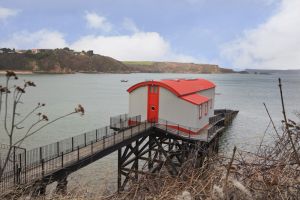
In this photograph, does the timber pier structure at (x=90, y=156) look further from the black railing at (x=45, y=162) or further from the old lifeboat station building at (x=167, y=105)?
the old lifeboat station building at (x=167, y=105)

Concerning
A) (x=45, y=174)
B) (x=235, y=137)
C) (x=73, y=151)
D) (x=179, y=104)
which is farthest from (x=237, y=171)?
(x=235, y=137)

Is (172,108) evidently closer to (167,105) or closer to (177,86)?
(167,105)

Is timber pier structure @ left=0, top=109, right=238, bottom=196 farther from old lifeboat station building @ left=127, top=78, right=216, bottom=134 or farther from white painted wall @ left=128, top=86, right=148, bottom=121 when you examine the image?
white painted wall @ left=128, top=86, right=148, bottom=121

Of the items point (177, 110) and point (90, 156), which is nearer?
point (90, 156)

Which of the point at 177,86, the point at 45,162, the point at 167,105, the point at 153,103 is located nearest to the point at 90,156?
the point at 45,162

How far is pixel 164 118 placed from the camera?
90.4 ft

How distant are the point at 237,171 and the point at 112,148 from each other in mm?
15923

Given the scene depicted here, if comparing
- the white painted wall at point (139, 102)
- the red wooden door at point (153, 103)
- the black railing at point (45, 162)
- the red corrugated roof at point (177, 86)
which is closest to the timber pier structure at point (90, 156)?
the black railing at point (45, 162)

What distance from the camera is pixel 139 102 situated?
1123 inches

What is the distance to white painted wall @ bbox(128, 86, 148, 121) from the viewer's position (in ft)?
92.4

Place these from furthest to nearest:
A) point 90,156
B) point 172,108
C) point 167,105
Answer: point 167,105
point 172,108
point 90,156

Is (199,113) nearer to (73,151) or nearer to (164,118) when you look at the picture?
(164,118)

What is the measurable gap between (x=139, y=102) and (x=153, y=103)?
1.39 meters

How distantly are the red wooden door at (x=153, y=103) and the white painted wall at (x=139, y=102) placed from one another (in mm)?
356
